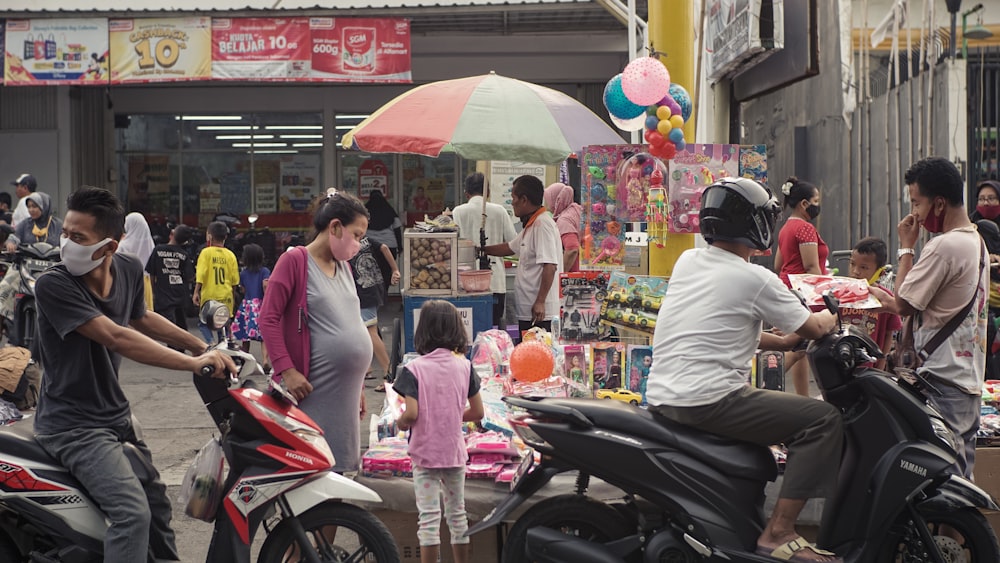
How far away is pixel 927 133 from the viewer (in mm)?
9523

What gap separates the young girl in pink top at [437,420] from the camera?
4785 millimetres

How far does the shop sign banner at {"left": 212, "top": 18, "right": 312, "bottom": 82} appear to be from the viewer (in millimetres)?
15742

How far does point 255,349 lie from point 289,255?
9.35 meters

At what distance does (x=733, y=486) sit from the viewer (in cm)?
433

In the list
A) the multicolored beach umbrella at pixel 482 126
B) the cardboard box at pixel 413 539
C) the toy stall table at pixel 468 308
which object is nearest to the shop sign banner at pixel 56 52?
the multicolored beach umbrella at pixel 482 126

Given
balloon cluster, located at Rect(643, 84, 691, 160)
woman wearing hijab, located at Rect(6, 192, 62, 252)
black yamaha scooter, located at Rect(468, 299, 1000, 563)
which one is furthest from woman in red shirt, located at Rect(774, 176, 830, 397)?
woman wearing hijab, located at Rect(6, 192, 62, 252)

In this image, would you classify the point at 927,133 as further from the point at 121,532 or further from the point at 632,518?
the point at 121,532

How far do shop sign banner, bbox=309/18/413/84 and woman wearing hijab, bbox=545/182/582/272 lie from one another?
5.60 m

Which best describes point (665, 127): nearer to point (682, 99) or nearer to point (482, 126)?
point (682, 99)

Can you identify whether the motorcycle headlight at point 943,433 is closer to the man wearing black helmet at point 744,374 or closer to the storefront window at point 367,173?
the man wearing black helmet at point 744,374

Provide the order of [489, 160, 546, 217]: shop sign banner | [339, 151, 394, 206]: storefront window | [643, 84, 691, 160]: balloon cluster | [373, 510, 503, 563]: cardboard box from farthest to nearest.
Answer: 1. [339, 151, 394, 206]: storefront window
2. [489, 160, 546, 217]: shop sign banner
3. [643, 84, 691, 160]: balloon cluster
4. [373, 510, 503, 563]: cardboard box

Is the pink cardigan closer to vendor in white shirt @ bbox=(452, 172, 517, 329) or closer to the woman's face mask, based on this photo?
the woman's face mask

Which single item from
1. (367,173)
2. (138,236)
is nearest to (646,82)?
(138,236)

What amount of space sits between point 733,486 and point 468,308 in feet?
16.1
